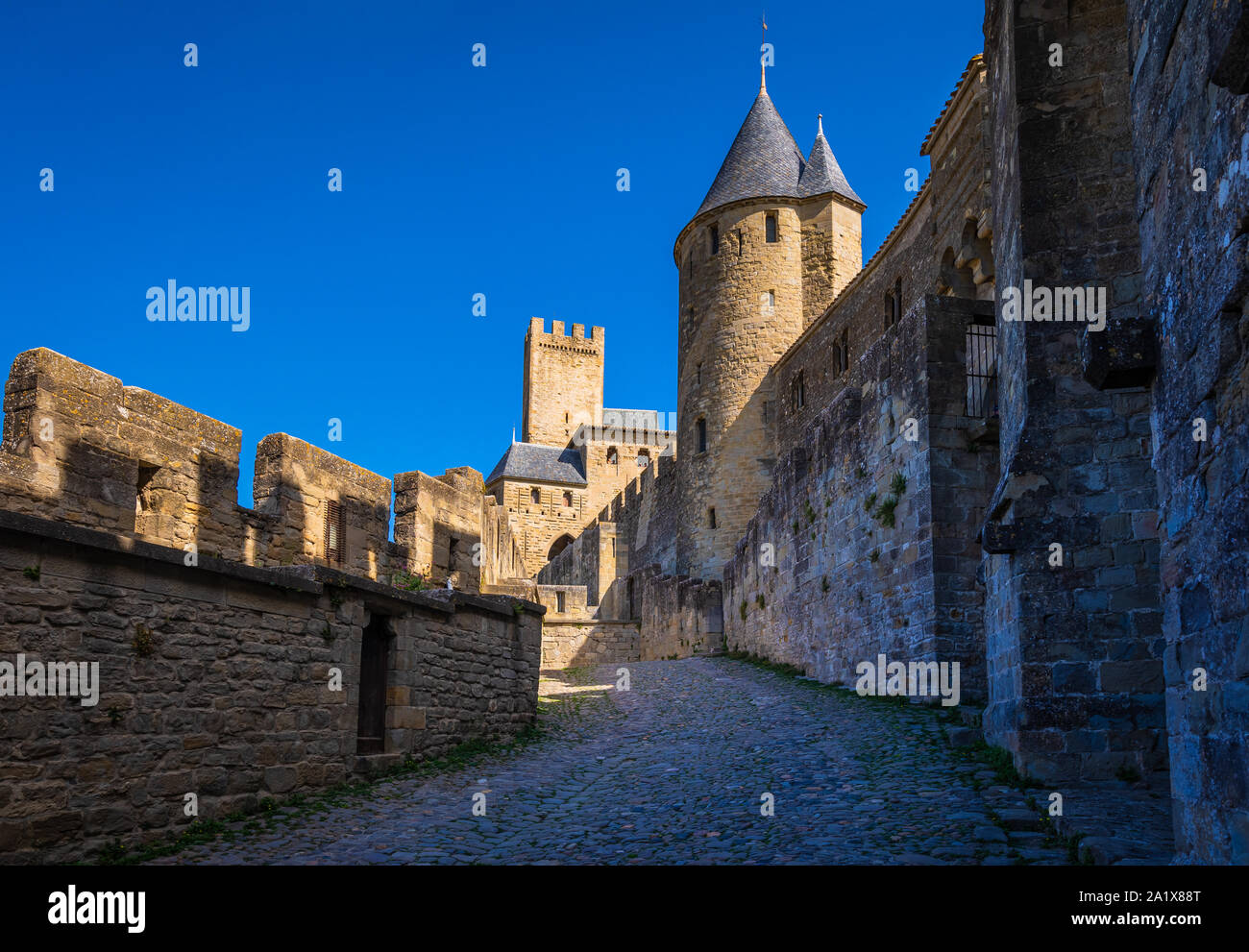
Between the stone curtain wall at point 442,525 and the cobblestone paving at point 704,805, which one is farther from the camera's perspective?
the stone curtain wall at point 442,525

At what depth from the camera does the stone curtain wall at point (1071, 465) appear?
7586 mm

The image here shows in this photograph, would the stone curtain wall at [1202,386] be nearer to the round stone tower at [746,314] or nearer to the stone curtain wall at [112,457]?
the stone curtain wall at [112,457]

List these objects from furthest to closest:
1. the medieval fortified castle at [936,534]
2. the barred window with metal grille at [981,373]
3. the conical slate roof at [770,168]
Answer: the conical slate roof at [770,168] → the barred window with metal grille at [981,373] → the medieval fortified castle at [936,534]

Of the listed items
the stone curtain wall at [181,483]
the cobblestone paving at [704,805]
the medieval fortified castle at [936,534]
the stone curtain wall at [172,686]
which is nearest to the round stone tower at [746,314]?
the medieval fortified castle at [936,534]

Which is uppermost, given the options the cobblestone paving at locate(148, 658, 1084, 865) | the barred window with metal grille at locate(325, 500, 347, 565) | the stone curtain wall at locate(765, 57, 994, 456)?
the stone curtain wall at locate(765, 57, 994, 456)

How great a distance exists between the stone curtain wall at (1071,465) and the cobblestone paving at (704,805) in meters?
0.82

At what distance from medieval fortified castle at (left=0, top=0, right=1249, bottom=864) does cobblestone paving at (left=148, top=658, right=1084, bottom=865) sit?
0.67 meters

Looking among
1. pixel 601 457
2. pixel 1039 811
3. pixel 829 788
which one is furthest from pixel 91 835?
pixel 601 457

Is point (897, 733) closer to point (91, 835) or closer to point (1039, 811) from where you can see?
point (1039, 811)

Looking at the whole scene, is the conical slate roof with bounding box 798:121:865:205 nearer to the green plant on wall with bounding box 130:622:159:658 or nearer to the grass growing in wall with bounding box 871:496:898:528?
the grass growing in wall with bounding box 871:496:898:528

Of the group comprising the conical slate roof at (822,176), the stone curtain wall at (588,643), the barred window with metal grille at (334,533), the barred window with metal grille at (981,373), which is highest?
the conical slate roof at (822,176)

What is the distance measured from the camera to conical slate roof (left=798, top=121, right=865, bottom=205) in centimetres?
3322

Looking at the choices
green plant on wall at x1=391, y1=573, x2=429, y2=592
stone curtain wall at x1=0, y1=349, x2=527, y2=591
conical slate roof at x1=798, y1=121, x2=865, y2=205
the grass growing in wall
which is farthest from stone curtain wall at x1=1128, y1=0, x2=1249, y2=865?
conical slate roof at x1=798, y1=121, x2=865, y2=205
